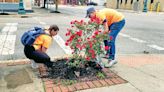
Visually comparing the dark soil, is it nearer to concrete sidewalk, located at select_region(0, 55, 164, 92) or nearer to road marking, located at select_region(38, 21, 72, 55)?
concrete sidewalk, located at select_region(0, 55, 164, 92)

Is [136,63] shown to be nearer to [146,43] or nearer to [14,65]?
[14,65]

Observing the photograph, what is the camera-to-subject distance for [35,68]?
5.50m

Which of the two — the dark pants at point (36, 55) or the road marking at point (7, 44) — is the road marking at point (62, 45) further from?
the dark pants at point (36, 55)

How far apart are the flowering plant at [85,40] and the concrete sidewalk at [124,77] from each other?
76cm

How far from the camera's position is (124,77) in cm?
518

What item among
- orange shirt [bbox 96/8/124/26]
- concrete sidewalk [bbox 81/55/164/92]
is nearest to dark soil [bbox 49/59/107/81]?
concrete sidewalk [bbox 81/55/164/92]

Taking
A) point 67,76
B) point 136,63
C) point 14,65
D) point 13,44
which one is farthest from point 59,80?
point 13,44

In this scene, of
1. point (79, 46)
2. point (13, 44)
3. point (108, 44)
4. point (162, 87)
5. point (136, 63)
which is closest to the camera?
point (162, 87)

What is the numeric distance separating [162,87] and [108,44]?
166cm

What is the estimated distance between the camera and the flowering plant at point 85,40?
5039 mm

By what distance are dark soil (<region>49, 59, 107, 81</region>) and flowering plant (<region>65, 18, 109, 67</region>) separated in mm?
133

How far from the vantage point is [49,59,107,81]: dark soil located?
4969 mm

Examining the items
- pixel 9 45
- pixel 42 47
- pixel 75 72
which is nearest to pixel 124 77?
pixel 75 72

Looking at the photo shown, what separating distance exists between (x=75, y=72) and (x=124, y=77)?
97 cm
